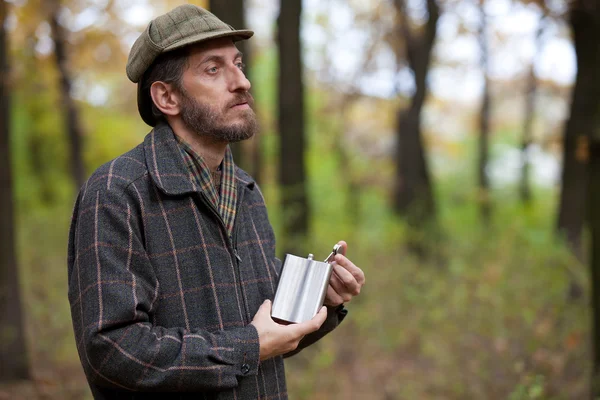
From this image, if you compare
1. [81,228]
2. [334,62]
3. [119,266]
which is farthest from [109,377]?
[334,62]

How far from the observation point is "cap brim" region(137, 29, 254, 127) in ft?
6.95

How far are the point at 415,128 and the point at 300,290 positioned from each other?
9.40m

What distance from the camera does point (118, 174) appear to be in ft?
6.61

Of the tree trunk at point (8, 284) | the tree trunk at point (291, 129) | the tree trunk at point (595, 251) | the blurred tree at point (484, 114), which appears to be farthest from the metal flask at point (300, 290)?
the blurred tree at point (484, 114)

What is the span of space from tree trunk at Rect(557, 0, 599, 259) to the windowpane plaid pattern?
5999 millimetres

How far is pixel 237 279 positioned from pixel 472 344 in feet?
16.0

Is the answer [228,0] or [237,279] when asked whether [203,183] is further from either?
[228,0]

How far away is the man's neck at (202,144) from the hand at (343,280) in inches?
21.2

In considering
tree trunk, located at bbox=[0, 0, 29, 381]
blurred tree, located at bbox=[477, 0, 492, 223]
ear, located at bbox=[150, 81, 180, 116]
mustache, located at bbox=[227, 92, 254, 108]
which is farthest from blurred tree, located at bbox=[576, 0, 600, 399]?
blurred tree, located at bbox=[477, 0, 492, 223]

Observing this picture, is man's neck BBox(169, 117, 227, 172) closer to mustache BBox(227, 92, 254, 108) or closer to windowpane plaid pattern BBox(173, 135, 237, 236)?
windowpane plaid pattern BBox(173, 135, 237, 236)

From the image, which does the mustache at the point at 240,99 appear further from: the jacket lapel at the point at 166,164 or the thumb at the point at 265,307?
the thumb at the point at 265,307

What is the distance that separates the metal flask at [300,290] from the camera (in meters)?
2.08

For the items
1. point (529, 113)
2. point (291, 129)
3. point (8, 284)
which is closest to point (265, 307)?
point (8, 284)

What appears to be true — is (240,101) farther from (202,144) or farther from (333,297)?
(333,297)
